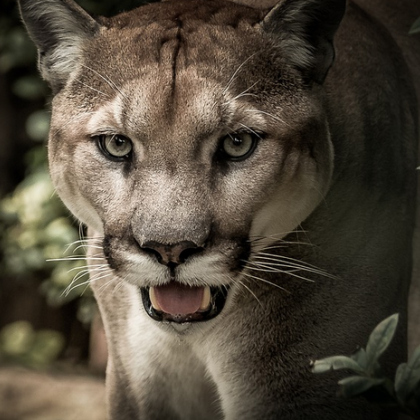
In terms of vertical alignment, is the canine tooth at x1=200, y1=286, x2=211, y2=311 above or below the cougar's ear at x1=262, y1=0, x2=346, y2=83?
below

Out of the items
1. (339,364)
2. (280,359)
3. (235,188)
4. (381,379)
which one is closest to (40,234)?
(280,359)

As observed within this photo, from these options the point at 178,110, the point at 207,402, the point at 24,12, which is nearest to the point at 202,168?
the point at 178,110

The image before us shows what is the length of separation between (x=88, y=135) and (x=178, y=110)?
0.32 meters

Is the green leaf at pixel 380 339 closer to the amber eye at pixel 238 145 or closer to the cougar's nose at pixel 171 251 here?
the cougar's nose at pixel 171 251

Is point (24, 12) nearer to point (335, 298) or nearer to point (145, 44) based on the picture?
point (145, 44)

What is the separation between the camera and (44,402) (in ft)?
15.1

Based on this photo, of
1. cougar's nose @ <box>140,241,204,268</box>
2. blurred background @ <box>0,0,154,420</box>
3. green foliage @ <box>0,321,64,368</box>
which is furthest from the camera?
green foliage @ <box>0,321,64,368</box>

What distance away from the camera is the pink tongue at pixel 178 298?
2672 mm

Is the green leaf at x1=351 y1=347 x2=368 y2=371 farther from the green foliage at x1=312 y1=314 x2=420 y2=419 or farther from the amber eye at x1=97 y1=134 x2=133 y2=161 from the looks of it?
→ the amber eye at x1=97 y1=134 x2=133 y2=161

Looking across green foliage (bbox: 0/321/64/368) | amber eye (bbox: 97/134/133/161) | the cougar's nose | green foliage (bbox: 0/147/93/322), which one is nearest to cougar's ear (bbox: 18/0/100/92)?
amber eye (bbox: 97/134/133/161)

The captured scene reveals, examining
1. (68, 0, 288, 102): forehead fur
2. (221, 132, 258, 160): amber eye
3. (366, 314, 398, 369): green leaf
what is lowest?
(366, 314, 398, 369): green leaf

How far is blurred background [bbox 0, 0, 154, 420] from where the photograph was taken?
4.69 metres

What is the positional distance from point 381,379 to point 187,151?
84 centimetres

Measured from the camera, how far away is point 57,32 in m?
2.98
